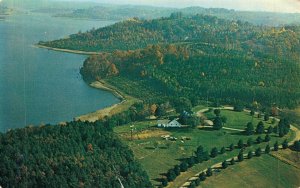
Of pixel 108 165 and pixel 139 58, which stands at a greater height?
pixel 139 58

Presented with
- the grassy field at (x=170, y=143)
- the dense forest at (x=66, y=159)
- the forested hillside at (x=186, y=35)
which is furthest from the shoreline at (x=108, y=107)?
the forested hillside at (x=186, y=35)

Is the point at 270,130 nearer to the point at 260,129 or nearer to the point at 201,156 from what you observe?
the point at 260,129

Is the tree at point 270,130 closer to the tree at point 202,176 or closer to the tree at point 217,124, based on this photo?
the tree at point 217,124

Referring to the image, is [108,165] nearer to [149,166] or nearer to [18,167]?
[149,166]

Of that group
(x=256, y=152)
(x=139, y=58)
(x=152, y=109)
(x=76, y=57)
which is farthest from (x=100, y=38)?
(x=256, y=152)

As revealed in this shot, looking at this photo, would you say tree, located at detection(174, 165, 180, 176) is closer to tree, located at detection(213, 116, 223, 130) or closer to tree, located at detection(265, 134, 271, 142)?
tree, located at detection(213, 116, 223, 130)

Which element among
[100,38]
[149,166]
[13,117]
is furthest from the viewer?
[100,38]
